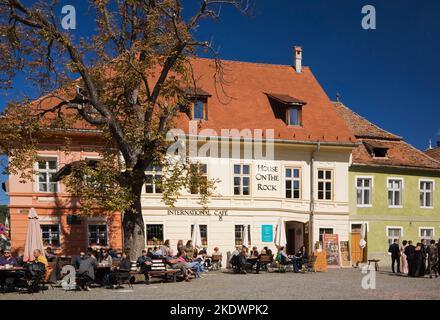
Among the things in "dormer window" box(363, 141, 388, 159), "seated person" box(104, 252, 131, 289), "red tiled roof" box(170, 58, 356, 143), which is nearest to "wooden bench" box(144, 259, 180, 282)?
"seated person" box(104, 252, 131, 289)

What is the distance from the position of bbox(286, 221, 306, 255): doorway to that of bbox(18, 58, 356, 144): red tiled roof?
15.6 feet

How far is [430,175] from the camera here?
33.6m

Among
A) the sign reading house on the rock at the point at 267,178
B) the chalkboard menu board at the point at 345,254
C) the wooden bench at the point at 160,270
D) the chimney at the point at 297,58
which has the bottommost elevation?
the chalkboard menu board at the point at 345,254

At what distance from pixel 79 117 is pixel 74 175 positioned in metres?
2.50

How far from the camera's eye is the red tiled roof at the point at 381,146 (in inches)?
1265

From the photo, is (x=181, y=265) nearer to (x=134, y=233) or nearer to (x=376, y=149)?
(x=134, y=233)

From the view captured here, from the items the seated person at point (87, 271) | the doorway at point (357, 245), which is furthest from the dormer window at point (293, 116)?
the seated person at point (87, 271)

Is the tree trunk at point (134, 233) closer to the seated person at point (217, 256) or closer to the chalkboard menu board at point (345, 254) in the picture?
the seated person at point (217, 256)

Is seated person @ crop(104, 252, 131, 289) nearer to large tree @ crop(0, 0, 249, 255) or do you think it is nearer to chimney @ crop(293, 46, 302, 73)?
large tree @ crop(0, 0, 249, 255)

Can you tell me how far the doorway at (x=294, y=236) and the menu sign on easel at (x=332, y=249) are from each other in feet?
9.17

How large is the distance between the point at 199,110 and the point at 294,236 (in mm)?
8756

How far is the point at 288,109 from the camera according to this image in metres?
30.8

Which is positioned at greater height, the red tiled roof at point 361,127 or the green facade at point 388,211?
the red tiled roof at point 361,127
